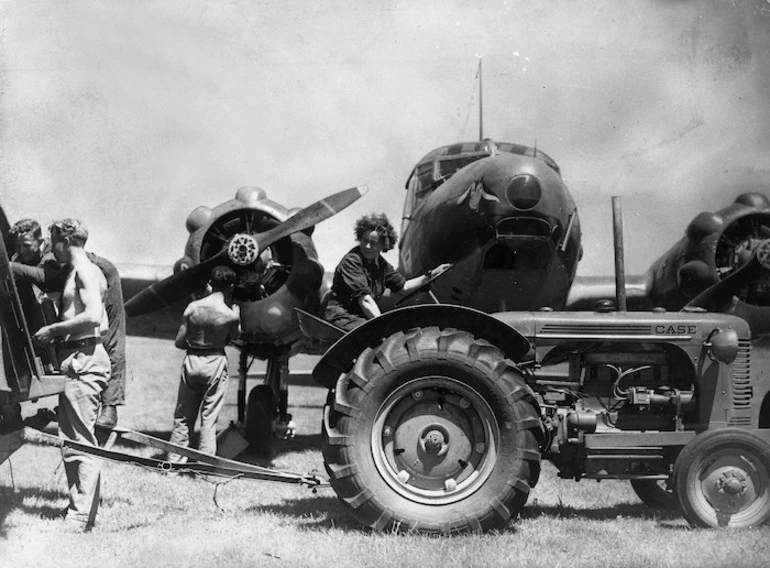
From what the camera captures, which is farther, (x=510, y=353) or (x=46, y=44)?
(x=46, y=44)

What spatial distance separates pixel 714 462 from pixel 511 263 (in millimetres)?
2607

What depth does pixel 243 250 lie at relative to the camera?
7.97 m

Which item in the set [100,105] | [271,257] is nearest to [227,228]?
[271,257]

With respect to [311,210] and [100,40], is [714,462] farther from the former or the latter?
[100,40]

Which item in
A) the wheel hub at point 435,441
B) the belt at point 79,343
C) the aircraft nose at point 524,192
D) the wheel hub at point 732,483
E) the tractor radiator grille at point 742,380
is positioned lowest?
the wheel hub at point 732,483

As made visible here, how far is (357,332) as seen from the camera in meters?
5.12

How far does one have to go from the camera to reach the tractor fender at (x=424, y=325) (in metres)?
5.07

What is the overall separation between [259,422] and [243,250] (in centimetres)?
229

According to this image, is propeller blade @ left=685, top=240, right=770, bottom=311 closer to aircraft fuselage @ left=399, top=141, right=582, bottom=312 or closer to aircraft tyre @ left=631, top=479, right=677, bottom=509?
aircraft fuselage @ left=399, top=141, right=582, bottom=312

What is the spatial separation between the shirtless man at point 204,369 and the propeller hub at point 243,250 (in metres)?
1.04

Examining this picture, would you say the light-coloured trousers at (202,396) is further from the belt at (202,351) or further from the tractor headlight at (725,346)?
the tractor headlight at (725,346)

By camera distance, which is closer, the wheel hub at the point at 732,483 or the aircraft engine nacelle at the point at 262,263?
the wheel hub at the point at 732,483

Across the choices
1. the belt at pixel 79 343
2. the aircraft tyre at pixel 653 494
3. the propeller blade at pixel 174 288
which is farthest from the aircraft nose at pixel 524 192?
the belt at pixel 79 343

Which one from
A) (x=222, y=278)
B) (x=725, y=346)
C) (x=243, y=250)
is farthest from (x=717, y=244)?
(x=222, y=278)
